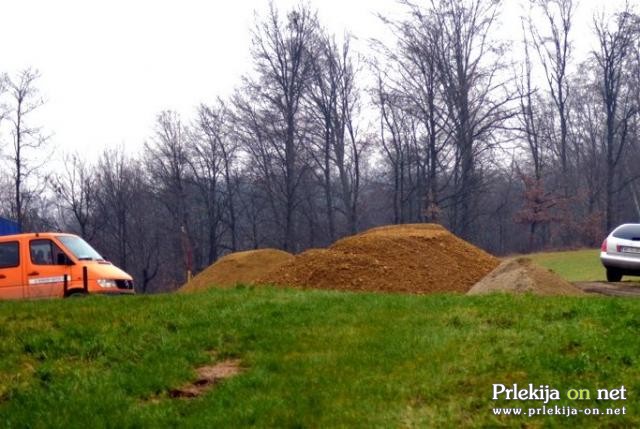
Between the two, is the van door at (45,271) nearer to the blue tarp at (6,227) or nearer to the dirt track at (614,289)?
the dirt track at (614,289)

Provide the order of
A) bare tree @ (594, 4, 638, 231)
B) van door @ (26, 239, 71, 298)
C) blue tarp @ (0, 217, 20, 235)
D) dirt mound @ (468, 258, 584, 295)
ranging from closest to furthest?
dirt mound @ (468, 258, 584, 295) → van door @ (26, 239, 71, 298) → blue tarp @ (0, 217, 20, 235) → bare tree @ (594, 4, 638, 231)

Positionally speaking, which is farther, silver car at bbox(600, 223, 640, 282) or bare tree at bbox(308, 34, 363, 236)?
bare tree at bbox(308, 34, 363, 236)

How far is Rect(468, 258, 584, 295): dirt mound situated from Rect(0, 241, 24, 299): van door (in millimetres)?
9765

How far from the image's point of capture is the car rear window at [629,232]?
2033cm

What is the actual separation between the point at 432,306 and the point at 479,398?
5.03 m

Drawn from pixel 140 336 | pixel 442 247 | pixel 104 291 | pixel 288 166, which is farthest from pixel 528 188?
pixel 140 336

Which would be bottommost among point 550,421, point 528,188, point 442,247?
point 550,421

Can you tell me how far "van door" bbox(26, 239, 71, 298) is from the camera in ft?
53.5

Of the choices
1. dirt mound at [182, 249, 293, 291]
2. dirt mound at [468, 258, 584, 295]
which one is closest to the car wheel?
dirt mound at [468, 258, 584, 295]

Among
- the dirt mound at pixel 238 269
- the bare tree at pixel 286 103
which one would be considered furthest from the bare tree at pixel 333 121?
the dirt mound at pixel 238 269

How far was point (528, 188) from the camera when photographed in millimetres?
57688

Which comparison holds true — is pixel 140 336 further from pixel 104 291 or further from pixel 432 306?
pixel 104 291

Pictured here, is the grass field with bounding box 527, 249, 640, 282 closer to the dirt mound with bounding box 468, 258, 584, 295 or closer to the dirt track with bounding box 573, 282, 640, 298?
the dirt track with bounding box 573, 282, 640, 298

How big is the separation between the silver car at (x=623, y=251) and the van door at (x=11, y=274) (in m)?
15.2
